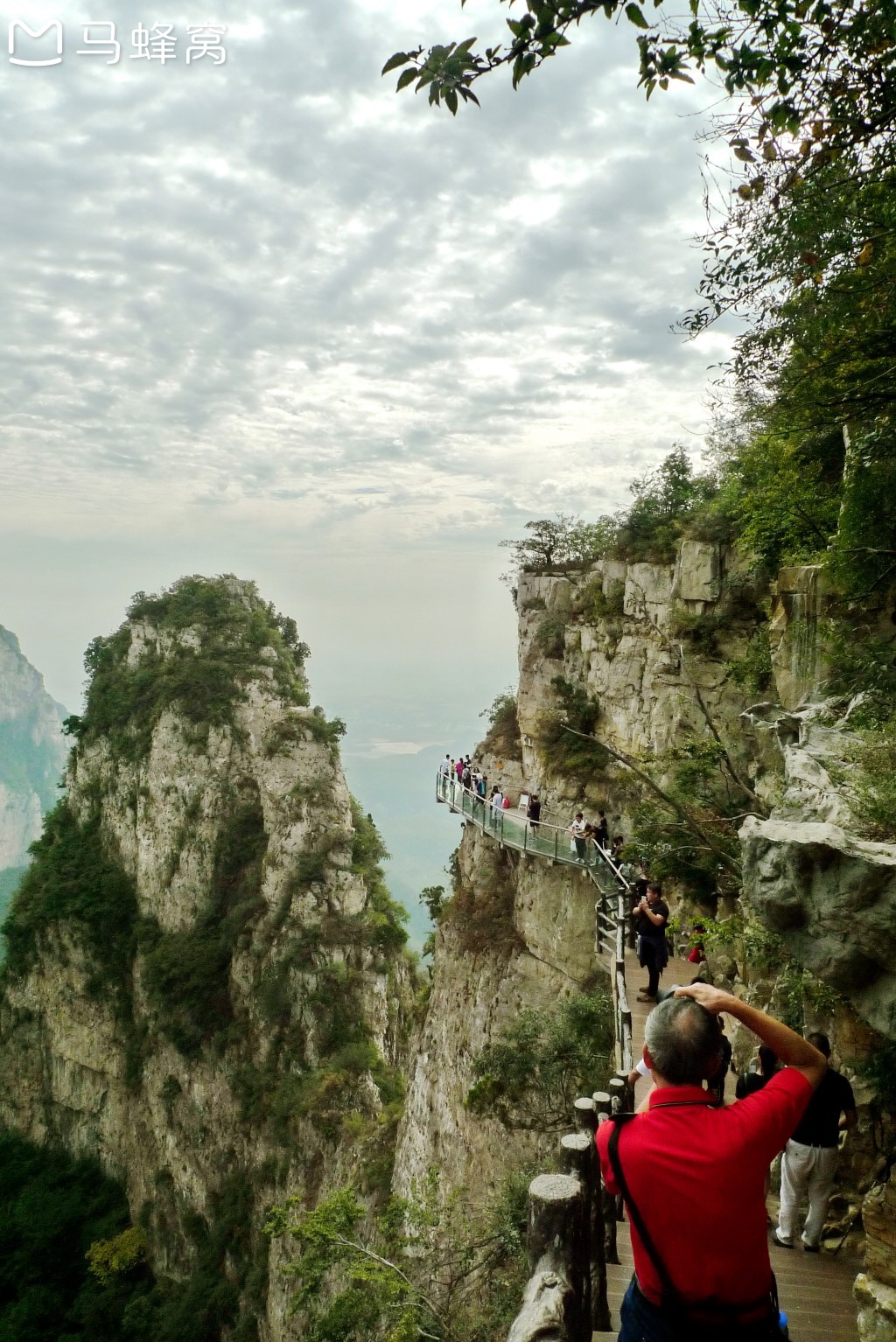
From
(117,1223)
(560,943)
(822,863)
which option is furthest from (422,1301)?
(117,1223)

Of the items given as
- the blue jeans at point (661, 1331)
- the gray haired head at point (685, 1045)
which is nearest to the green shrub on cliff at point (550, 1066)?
the blue jeans at point (661, 1331)

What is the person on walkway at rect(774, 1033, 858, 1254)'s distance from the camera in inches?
179

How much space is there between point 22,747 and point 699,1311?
219m

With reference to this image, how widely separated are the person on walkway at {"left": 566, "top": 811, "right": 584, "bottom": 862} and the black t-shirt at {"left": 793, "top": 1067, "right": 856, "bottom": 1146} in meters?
9.38

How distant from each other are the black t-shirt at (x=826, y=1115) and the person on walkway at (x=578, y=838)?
9384mm

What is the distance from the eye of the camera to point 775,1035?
2539 mm

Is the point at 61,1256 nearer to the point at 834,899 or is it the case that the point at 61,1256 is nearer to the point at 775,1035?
the point at 834,899

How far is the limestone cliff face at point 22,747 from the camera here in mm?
173500

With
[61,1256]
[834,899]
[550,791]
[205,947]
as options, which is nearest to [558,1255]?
[834,899]

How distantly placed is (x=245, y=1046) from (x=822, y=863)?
3431 centimetres

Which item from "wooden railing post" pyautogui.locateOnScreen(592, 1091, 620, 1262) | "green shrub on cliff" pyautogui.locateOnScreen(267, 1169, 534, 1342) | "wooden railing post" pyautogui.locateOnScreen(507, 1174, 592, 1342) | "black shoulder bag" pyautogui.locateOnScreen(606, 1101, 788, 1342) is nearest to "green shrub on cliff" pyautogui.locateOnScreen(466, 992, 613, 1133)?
"green shrub on cliff" pyautogui.locateOnScreen(267, 1169, 534, 1342)

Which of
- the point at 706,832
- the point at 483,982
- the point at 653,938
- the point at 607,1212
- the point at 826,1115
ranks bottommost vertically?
the point at 483,982

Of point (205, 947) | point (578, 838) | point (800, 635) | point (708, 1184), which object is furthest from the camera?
point (205, 947)

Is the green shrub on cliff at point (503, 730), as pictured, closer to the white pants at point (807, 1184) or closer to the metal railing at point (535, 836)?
the metal railing at point (535, 836)
